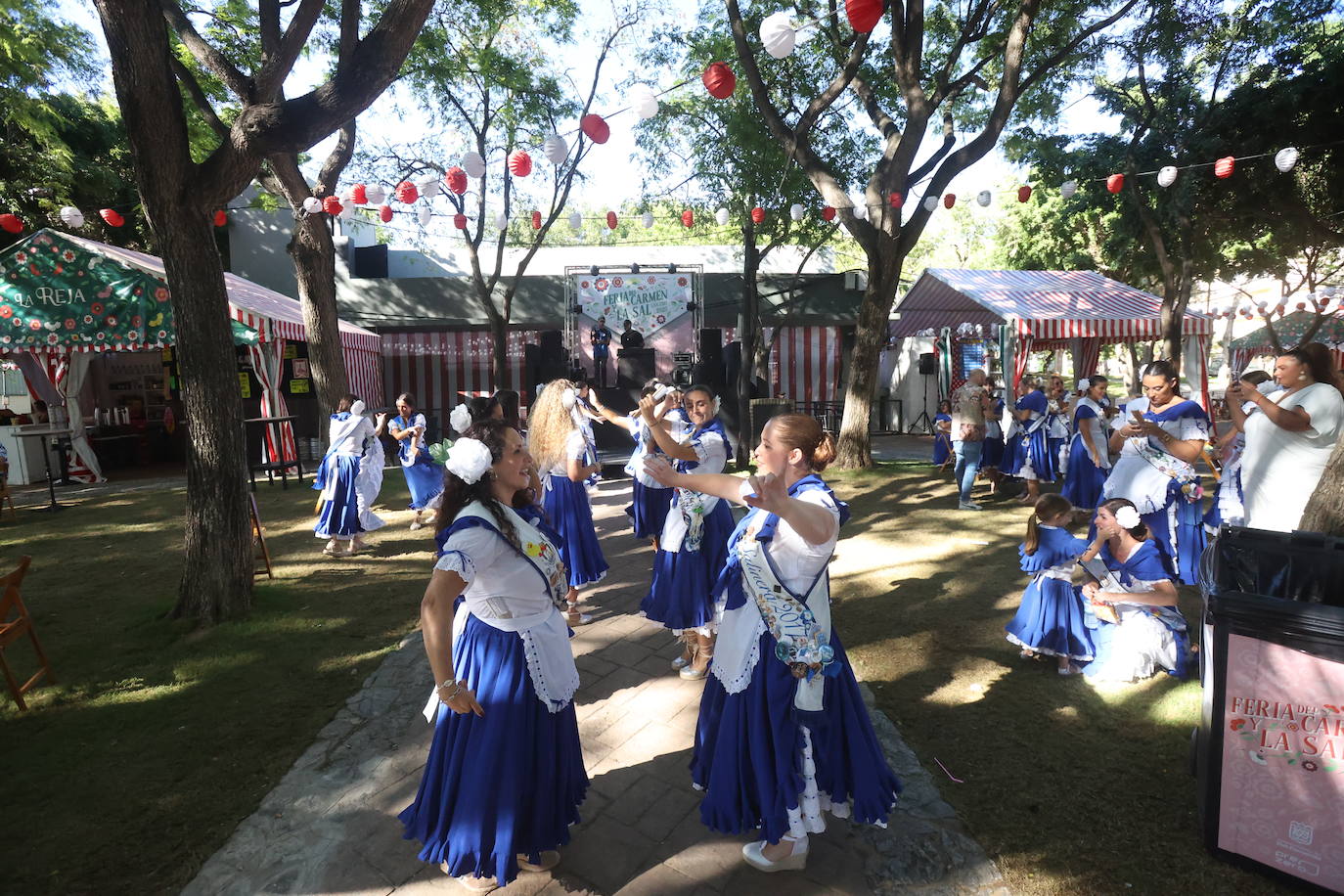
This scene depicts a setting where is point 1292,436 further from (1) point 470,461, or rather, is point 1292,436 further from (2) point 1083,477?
(1) point 470,461

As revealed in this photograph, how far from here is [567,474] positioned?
16.7 ft

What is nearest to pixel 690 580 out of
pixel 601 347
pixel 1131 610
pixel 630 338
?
pixel 1131 610

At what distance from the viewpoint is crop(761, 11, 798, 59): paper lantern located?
496 centimetres

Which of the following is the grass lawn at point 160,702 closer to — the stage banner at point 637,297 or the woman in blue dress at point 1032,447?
the woman in blue dress at point 1032,447

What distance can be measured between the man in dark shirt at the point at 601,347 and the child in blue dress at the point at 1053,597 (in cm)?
1076

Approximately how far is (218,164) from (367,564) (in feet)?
12.4

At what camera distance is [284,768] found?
3.39 m

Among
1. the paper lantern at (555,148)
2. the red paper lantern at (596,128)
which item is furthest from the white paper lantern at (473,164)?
the red paper lantern at (596,128)

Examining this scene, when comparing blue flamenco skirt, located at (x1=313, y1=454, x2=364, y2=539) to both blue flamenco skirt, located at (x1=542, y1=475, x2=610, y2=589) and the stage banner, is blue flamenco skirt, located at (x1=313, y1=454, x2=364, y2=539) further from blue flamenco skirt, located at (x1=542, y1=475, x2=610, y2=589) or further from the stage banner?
the stage banner

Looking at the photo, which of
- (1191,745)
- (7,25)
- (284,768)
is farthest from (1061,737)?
(7,25)

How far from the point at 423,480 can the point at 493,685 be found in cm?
637

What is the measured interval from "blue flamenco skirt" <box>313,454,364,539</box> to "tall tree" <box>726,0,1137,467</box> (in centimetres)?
752

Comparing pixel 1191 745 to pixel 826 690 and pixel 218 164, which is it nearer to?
pixel 826 690

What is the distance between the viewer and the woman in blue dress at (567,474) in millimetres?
4914
